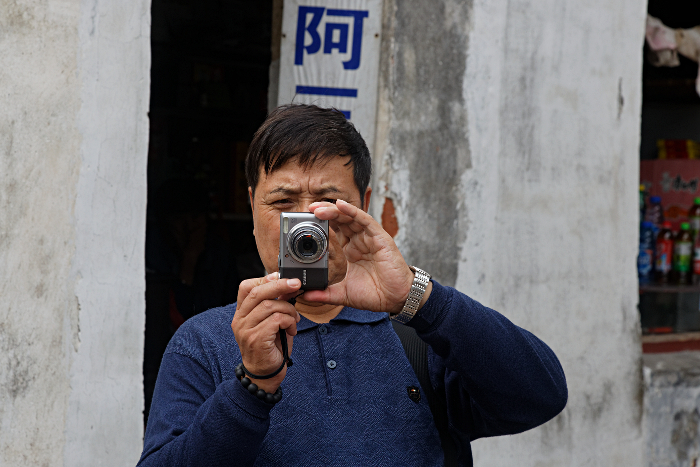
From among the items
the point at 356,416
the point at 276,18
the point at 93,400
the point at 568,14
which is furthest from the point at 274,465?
the point at 568,14

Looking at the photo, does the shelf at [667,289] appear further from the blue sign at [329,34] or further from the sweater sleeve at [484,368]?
the sweater sleeve at [484,368]

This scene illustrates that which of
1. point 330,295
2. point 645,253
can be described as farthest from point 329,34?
point 645,253

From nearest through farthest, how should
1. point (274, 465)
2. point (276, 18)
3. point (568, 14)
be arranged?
point (274, 465) < point (276, 18) < point (568, 14)

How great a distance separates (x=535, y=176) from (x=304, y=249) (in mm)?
2600

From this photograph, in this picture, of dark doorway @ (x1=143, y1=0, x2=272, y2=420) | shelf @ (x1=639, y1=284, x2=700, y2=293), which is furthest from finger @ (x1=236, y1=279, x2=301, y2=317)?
shelf @ (x1=639, y1=284, x2=700, y2=293)

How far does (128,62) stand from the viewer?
107 inches

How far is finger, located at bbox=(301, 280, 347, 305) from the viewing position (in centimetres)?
146

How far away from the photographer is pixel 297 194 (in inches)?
62.5

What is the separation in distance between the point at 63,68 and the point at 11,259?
748 mm

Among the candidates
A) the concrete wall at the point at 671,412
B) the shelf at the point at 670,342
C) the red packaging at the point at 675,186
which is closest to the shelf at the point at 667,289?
the shelf at the point at 670,342

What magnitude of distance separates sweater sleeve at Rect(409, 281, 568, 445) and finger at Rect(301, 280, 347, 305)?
0.57ft

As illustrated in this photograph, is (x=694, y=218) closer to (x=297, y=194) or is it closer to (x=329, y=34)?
(x=329, y=34)

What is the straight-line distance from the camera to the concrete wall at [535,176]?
3.41 metres

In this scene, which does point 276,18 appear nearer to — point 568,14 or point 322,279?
point 568,14
